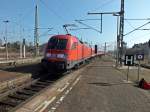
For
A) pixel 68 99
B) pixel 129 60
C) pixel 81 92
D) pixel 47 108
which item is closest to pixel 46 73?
pixel 129 60

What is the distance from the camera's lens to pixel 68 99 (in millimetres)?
12492

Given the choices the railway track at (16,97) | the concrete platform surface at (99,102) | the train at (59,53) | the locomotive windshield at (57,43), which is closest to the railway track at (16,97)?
the railway track at (16,97)

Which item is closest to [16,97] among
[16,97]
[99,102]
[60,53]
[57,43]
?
[16,97]

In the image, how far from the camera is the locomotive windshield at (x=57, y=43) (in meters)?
23.9

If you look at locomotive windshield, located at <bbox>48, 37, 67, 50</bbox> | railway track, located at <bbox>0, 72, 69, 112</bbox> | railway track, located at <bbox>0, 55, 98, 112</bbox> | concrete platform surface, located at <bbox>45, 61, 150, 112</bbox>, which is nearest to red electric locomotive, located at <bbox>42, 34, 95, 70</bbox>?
locomotive windshield, located at <bbox>48, 37, 67, 50</bbox>

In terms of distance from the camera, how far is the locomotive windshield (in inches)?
941

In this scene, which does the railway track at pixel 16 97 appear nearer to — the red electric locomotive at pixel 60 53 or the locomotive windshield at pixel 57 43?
the red electric locomotive at pixel 60 53

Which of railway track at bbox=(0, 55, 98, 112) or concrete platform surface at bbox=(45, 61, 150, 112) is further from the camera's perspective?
railway track at bbox=(0, 55, 98, 112)

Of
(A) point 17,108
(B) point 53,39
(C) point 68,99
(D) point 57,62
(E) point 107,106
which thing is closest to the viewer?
(A) point 17,108

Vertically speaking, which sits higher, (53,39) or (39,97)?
(53,39)

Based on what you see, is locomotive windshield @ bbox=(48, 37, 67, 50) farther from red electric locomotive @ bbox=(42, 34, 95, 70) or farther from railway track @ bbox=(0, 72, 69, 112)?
railway track @ bbox=(0, 72, 69, 112)

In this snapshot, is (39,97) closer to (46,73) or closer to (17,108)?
(17,108)

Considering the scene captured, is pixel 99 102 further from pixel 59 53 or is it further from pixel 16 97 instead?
pixel 59 53

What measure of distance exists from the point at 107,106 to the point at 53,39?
1372 cm
